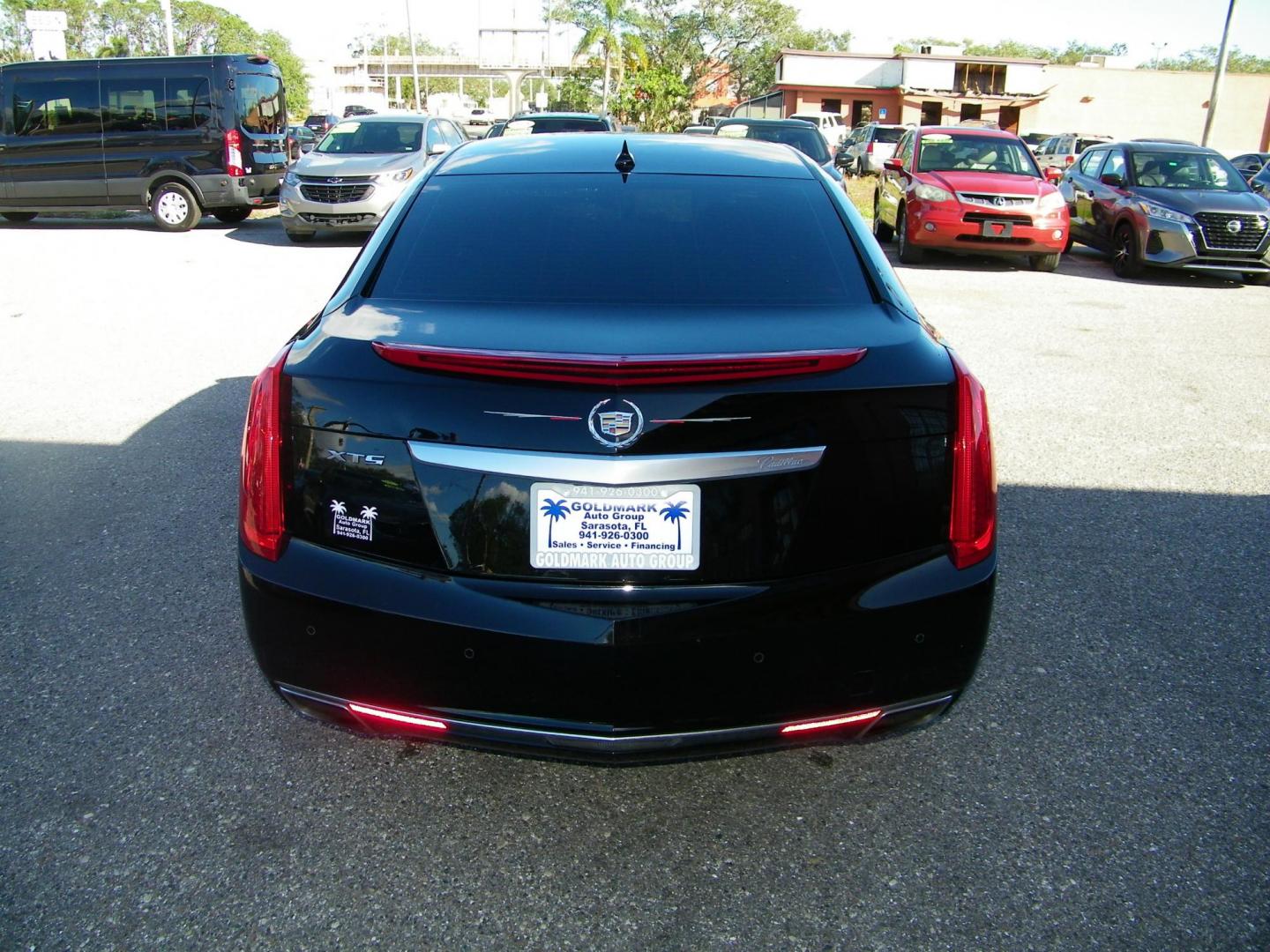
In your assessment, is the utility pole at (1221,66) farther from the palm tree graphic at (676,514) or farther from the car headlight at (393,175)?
the palm tree graphic at (676,514)

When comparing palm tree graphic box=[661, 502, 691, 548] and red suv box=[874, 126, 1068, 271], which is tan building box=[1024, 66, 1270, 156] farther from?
palm tree graphic box=[661, 502, 691, 548]

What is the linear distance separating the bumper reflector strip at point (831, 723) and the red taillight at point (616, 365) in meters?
0.82

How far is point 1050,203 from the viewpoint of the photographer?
13.2 metres

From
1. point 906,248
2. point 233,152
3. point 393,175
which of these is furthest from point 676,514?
point 233,152

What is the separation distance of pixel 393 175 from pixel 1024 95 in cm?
5219

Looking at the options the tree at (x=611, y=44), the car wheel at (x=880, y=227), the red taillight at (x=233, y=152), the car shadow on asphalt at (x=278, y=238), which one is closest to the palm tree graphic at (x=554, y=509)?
the car shadow on asphalt at (x=278, y=238)

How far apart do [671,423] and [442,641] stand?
71cm

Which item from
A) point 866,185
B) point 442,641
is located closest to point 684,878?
point 442,641

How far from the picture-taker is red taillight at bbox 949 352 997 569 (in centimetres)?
250

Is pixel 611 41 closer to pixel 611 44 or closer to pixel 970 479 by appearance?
pixel 611 44

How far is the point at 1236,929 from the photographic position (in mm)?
2410

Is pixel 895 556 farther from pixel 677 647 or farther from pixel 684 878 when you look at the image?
pixel 684 878

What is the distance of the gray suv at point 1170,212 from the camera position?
42.2 feet

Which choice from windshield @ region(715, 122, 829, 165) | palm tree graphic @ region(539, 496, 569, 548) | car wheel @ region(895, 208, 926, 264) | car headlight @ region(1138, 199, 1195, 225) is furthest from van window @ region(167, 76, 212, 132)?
palm tree graphic @ region(539, 496, 569, 548)
